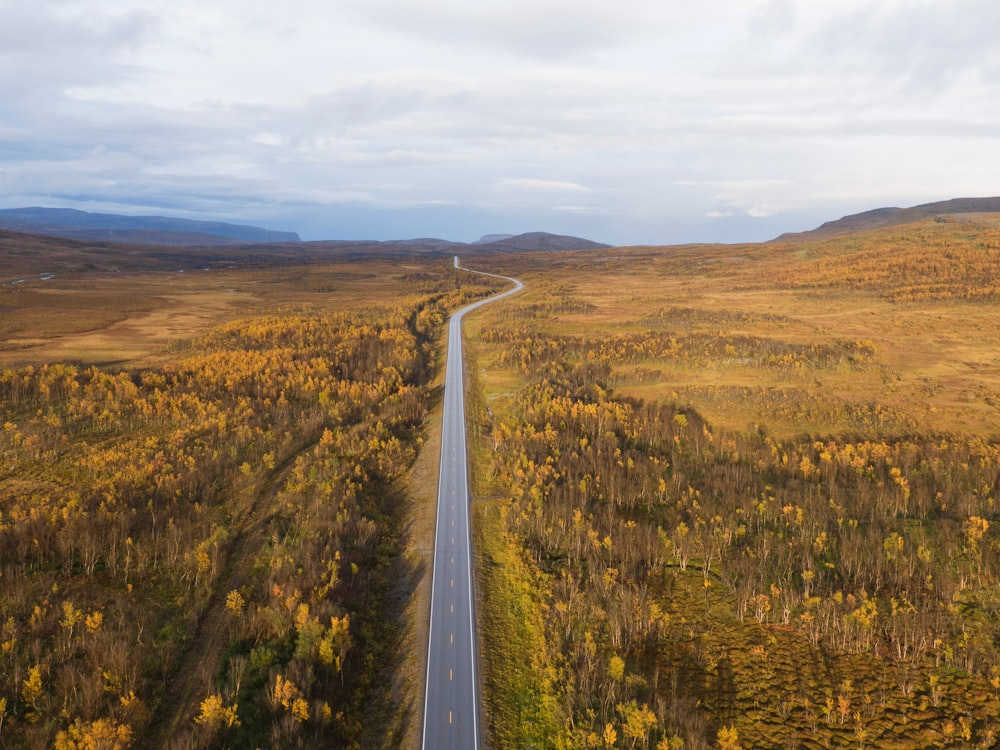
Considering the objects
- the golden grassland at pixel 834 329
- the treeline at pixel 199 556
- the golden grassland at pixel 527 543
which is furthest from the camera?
the golden grassland at pixel 834 329

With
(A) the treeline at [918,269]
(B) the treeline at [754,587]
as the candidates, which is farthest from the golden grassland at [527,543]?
(A) the treeline at [918,269]

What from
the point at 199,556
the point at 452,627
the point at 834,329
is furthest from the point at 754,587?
the point at 834,329

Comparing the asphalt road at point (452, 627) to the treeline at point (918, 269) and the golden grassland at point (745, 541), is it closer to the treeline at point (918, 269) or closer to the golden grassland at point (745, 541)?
the golden grassland at point (745, 541)

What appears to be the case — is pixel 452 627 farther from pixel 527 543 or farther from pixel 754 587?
pixel 754 587

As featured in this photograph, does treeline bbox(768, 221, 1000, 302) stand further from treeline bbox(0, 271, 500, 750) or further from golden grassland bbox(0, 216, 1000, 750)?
treeline bbox(0, 271, 500, 750)

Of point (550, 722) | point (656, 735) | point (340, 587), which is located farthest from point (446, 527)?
point (656, 735)

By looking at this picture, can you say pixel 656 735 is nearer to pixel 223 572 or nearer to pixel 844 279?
pixel 223 572
